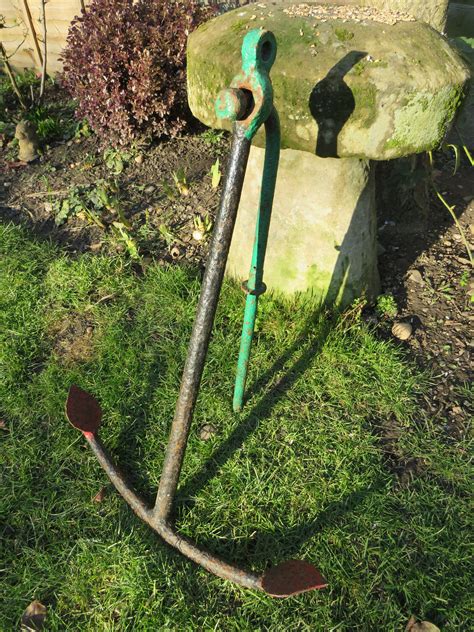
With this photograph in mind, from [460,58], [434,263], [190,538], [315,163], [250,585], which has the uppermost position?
[460,58]

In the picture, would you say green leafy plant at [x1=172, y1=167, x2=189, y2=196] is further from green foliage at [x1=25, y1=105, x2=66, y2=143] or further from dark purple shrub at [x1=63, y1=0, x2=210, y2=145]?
green foliage at [x1=25, y1=105, x2=66, y2=143]

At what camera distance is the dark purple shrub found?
316cm

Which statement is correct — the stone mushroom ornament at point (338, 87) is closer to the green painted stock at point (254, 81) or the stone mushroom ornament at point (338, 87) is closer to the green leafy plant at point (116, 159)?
the green painted stock at point (254, 81)

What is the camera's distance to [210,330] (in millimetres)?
1318

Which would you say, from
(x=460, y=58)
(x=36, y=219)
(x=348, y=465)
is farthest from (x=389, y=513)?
(x=36, y=219)

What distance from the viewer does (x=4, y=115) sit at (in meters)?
4.01

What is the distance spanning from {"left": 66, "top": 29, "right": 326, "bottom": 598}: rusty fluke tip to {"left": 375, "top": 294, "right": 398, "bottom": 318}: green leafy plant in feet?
3.00

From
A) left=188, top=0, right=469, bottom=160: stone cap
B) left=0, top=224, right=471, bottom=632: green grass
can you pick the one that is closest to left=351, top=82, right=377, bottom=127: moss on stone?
left=188, top=0, right=469, bottom=160: stone cap

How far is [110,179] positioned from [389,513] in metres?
2.55

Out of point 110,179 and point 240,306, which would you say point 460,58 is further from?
point 110,179

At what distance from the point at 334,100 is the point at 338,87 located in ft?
0.12

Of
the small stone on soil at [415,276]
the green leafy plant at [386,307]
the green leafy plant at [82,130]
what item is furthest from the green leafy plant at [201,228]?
the green leafy plant at [82,130]

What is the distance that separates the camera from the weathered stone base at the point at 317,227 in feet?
6.76

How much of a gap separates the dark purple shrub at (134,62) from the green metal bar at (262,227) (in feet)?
6.84
